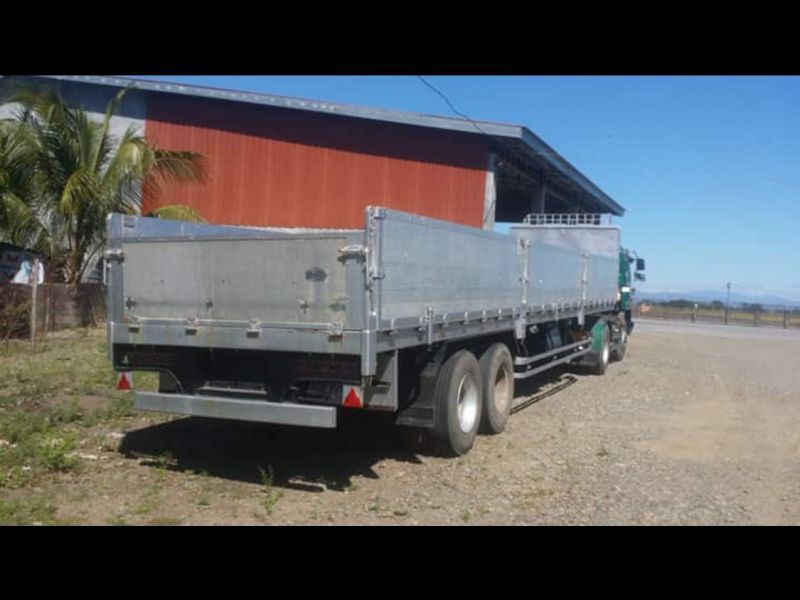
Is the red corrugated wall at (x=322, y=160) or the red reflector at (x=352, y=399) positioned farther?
the red corrugated wall at (x=322, y=160)

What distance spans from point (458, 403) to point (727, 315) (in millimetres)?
44986

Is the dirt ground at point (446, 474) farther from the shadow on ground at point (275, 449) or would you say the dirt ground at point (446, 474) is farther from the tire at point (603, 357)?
the tire at point (603, 357)

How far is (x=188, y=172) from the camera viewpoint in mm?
19141

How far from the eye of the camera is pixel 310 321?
5.91 m

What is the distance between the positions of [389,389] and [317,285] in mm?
1069

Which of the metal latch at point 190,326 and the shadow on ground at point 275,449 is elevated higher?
the metal latch at point 190,326

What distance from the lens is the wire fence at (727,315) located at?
45250 mm

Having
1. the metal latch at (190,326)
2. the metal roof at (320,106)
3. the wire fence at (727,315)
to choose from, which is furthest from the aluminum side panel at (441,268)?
the wire fence at (727,315)

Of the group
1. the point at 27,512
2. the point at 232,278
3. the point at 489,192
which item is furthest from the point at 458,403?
the point at 489,192

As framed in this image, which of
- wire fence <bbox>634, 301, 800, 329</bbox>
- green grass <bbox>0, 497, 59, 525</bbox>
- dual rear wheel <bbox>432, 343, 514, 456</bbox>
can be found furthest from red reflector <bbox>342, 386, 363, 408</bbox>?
wire fence <bbox>634, 301, 800, 329</bbox>

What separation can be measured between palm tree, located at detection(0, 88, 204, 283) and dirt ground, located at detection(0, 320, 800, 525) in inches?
384

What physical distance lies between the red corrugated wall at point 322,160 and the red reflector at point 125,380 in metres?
13.4

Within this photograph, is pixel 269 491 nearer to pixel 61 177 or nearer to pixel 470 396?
pixel 470 396
